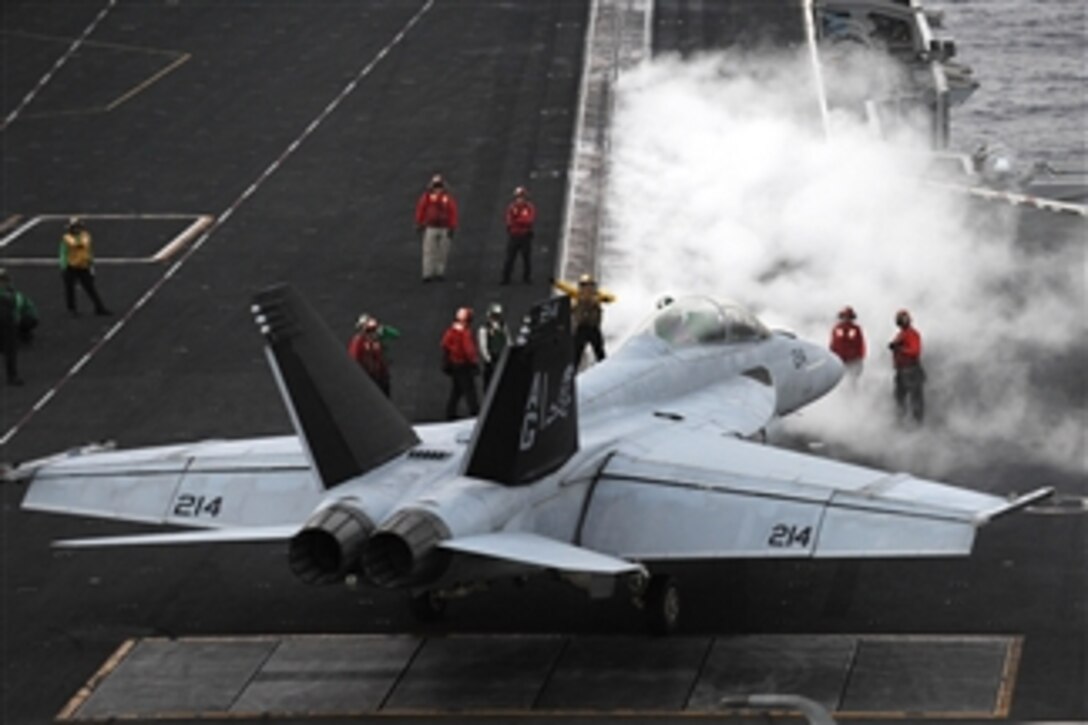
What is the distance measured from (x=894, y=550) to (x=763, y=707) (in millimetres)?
11330

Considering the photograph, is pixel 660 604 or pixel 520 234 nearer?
pixel 660 604

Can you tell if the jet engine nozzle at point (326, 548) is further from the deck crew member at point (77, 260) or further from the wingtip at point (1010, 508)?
the deck crew member at point (77, 260)

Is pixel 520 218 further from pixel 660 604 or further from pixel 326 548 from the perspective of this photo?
pixel 326 548

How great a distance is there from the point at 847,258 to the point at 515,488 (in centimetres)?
1796

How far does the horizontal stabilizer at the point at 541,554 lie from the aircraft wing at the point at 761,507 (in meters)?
1.62

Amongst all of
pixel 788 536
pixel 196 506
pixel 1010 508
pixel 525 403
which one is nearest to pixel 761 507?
pixel 788 536

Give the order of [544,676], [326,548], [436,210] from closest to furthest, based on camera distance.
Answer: [326,548] < [544,676] < [436,210]

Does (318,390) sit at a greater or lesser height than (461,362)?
greater

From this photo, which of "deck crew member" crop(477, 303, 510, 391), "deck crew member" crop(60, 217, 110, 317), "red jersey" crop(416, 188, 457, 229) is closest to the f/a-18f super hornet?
"deck crew member" crop(477, 303, 510, 391)

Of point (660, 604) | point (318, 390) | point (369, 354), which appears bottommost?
point (660, 604)

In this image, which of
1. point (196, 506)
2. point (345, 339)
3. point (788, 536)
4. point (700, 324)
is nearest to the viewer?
point (788, 536)

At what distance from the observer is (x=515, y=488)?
2617 cm

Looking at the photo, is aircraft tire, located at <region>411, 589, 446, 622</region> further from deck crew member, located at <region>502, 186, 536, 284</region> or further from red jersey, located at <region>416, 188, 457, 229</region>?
red jersey, located at <region>416, 188, 457, 229</region>

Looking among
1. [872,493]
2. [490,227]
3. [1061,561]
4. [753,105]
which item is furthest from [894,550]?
[753,105]
